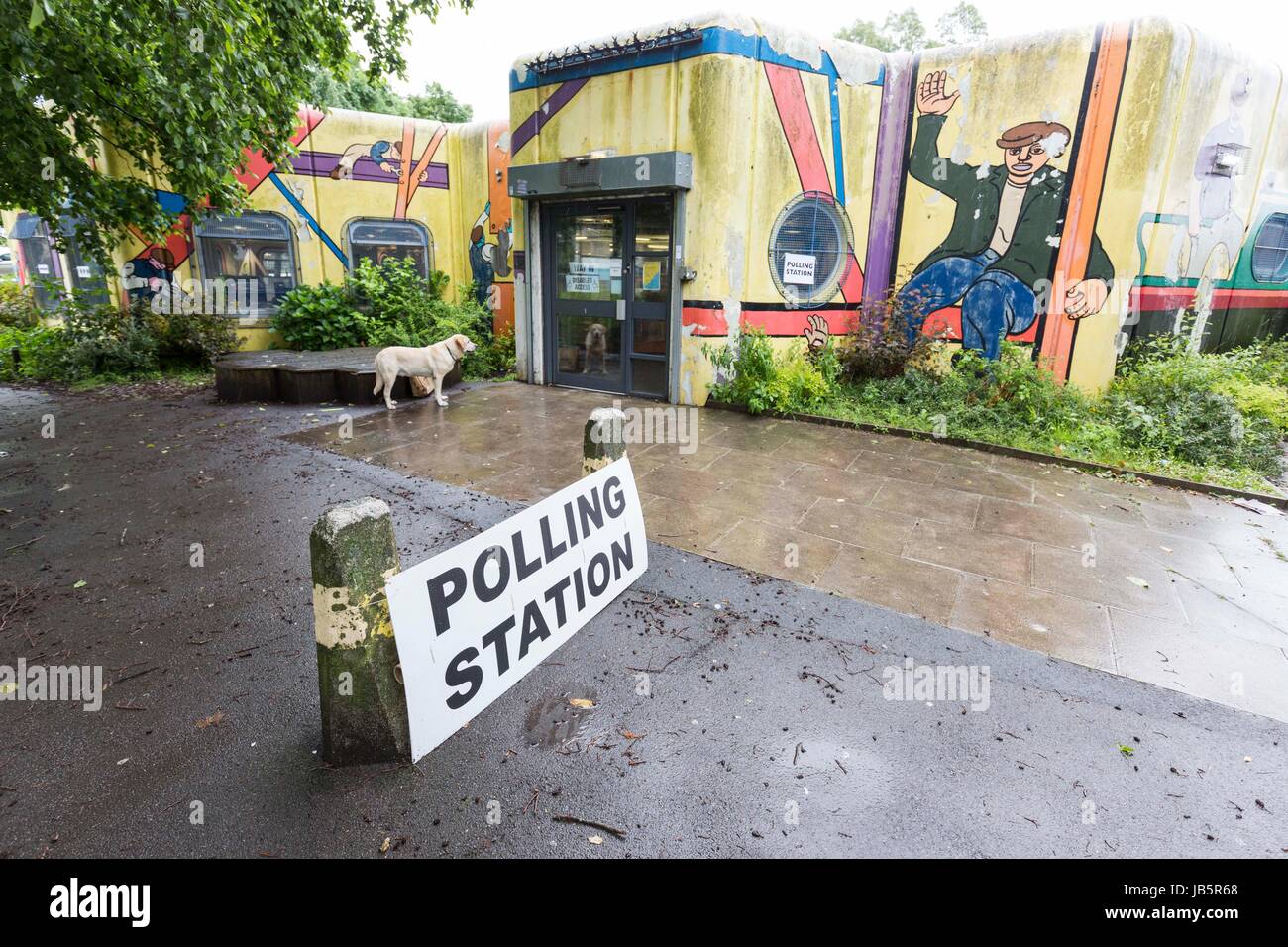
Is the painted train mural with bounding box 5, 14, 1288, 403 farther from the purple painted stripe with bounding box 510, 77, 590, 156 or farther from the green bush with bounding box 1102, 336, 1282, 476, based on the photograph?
the green bush with bounding box 1102, 336, 1282, 476

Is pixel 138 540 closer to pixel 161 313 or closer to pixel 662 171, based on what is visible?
pixel 662 171

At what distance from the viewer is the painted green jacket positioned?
23.5ft

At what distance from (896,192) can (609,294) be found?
154 inches

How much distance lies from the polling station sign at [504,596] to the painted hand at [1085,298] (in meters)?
6.50

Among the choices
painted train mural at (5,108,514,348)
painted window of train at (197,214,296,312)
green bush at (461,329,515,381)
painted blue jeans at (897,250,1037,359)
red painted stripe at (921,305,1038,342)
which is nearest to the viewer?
painted blue jeans at (897,250,1037,359)

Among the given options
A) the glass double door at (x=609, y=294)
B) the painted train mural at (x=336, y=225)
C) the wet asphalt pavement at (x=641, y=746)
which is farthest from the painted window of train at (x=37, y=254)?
the wet asphalt pavement at (x=641, y=746)

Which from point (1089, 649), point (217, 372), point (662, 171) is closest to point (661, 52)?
point (662, 171)

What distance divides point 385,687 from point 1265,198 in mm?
12436

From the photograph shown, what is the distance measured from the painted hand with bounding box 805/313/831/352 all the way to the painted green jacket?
140 centimetres

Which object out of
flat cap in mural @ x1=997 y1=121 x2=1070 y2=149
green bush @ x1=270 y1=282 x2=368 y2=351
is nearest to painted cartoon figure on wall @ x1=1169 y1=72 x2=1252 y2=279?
flat cap in mural @ x1=997 y1=121 x2=1070 y2=149

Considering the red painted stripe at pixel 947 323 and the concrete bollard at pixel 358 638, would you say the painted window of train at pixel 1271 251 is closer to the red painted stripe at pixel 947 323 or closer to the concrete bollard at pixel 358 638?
the red painted stripe at pixel 947 323

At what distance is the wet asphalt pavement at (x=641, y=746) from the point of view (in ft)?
6.72

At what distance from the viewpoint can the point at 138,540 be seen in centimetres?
410
